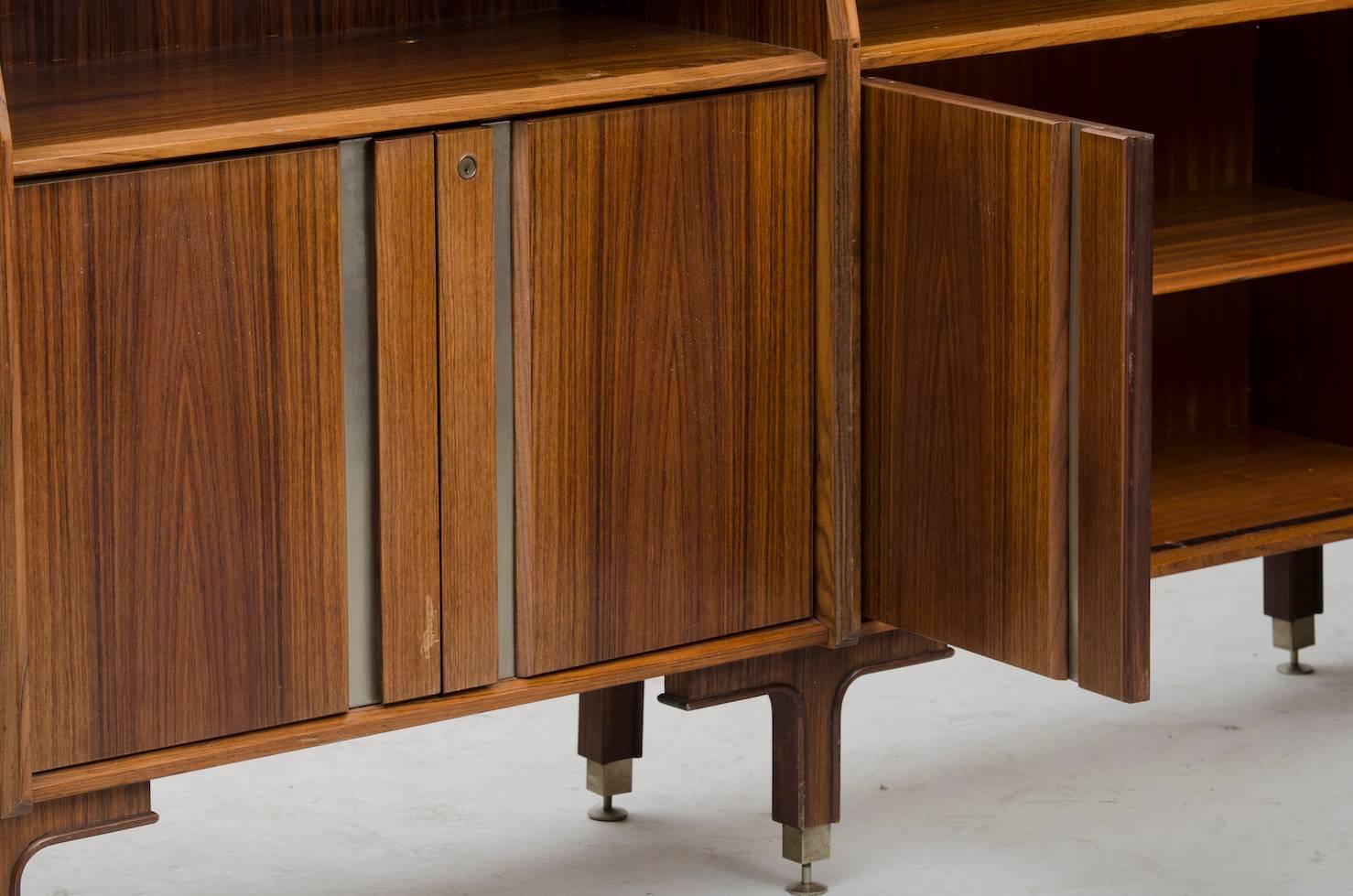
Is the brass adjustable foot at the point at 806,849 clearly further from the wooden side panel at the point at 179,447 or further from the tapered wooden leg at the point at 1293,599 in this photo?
the tapered wooden leg at the point at 1293,599

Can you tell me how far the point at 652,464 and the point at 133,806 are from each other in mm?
607

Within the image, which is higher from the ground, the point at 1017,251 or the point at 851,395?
the point at 1017,251

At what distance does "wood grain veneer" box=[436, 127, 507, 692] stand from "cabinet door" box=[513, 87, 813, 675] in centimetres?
3

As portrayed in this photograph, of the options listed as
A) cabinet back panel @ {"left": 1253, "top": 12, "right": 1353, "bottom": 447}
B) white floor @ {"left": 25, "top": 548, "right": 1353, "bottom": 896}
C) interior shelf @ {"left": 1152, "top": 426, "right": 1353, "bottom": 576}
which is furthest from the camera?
cabinet back panel @ {"left": 1253, "top": 12, "right": 1353, "bottom": 447}

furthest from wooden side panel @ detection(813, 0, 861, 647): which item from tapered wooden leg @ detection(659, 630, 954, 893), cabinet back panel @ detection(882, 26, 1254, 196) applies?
cabinet back panel @ detection(882, 26, 1254, 196)

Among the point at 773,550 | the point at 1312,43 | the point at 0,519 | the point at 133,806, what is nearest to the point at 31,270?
the point at 0,519

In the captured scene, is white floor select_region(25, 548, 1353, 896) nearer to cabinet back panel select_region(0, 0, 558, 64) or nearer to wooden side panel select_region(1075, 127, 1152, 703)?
wooden side panel select_region(1075, 127, 1152, 703)

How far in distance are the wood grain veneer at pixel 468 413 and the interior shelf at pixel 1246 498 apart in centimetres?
77

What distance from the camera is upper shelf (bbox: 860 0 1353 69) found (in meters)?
2.62

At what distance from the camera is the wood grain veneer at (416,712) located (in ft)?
7.63

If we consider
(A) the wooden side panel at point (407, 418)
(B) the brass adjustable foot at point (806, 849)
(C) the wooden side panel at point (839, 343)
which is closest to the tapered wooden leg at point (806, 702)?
(B) the brass adjustable foot at point (806, 849)

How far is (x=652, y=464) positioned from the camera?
255 centimetres

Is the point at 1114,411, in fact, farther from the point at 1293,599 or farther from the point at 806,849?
the point at 1293,599

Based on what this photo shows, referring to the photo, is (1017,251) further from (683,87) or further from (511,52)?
(511,52)
